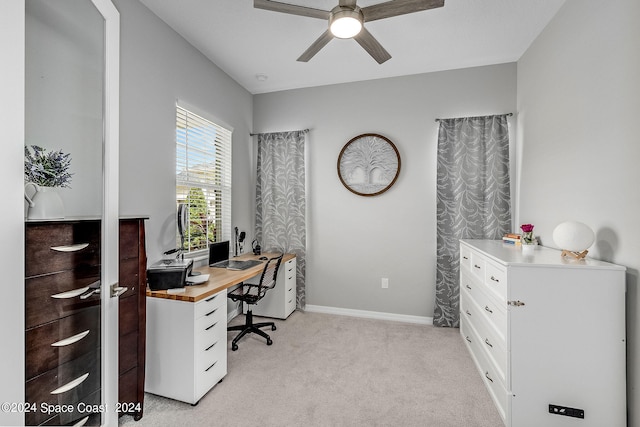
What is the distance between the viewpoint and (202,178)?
293cm

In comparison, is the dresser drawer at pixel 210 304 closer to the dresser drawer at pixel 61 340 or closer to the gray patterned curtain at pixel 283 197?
the dresser drawer at pixel 61 340

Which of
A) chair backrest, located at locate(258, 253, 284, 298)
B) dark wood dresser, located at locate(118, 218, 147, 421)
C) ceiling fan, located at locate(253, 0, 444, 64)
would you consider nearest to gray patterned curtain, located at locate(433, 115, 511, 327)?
ceiling fan, located at locate(253, 0, 444, 64)

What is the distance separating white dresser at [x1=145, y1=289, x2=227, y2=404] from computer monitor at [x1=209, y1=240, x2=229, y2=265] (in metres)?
0.89

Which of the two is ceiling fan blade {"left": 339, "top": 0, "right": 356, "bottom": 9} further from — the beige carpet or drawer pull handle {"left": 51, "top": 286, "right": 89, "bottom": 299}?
the beige carpet

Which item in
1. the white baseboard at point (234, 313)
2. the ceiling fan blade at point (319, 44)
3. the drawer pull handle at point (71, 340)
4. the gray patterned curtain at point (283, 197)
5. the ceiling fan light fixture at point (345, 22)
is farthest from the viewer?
the gray patterned curtain at point (283, 197)

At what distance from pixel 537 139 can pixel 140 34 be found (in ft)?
11.0

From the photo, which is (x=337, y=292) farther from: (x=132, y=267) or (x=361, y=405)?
(x=132, y=267)

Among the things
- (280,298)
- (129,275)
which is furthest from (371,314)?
(129,275)

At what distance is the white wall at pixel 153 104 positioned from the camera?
206 cm

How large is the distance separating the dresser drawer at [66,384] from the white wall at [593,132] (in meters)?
2.54

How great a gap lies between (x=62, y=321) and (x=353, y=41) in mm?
2850

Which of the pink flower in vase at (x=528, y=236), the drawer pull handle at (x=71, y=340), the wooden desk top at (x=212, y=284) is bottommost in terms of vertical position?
the drawer pull handle at (x=71, y=340)

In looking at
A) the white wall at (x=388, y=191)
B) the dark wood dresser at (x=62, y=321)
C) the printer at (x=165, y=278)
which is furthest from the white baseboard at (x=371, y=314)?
the dark wood dresser at (x=62, y=321)

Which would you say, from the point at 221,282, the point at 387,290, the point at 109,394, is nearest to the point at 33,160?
the point at 109,394
